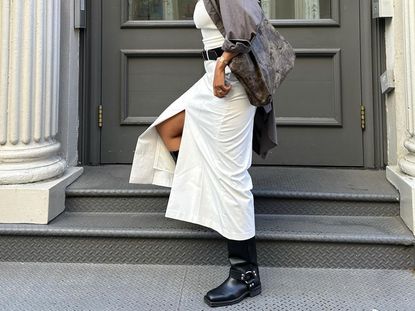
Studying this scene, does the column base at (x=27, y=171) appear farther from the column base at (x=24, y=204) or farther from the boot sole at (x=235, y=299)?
the boot sole at (x=235, y=299)

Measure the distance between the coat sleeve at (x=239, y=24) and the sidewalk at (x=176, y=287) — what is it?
3.99 feet

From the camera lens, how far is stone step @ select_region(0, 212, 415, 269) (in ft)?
7.81

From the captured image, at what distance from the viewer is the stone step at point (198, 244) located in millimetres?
2381

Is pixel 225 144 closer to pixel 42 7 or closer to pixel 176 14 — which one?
pixel 42 7

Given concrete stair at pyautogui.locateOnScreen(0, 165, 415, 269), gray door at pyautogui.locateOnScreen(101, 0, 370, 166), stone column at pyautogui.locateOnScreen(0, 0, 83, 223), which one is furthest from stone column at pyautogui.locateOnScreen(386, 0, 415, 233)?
stone column at pyautogui.locateOnScreen(0, 0, 83, 223)

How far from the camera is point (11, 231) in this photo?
2.46m

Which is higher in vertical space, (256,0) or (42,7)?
(42,7)

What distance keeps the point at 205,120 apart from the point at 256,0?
1.94 ft

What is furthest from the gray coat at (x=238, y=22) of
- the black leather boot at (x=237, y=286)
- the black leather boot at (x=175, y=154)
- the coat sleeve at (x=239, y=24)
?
the black leather boot at (x=237, y=286)

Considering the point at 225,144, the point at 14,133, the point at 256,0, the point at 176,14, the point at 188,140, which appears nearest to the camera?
the point at 256,0

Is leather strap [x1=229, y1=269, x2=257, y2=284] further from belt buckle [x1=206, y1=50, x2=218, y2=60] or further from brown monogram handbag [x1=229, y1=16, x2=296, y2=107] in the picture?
belt buckle [x1=206, y1=50, x2=218, y2=60]

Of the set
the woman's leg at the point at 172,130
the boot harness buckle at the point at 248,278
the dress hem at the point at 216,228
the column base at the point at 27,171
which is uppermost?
the woman's leg at the point at 172,130

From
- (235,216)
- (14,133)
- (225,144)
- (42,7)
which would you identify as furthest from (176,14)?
(235,216)

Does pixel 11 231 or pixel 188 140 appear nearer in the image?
pixel 188 140
